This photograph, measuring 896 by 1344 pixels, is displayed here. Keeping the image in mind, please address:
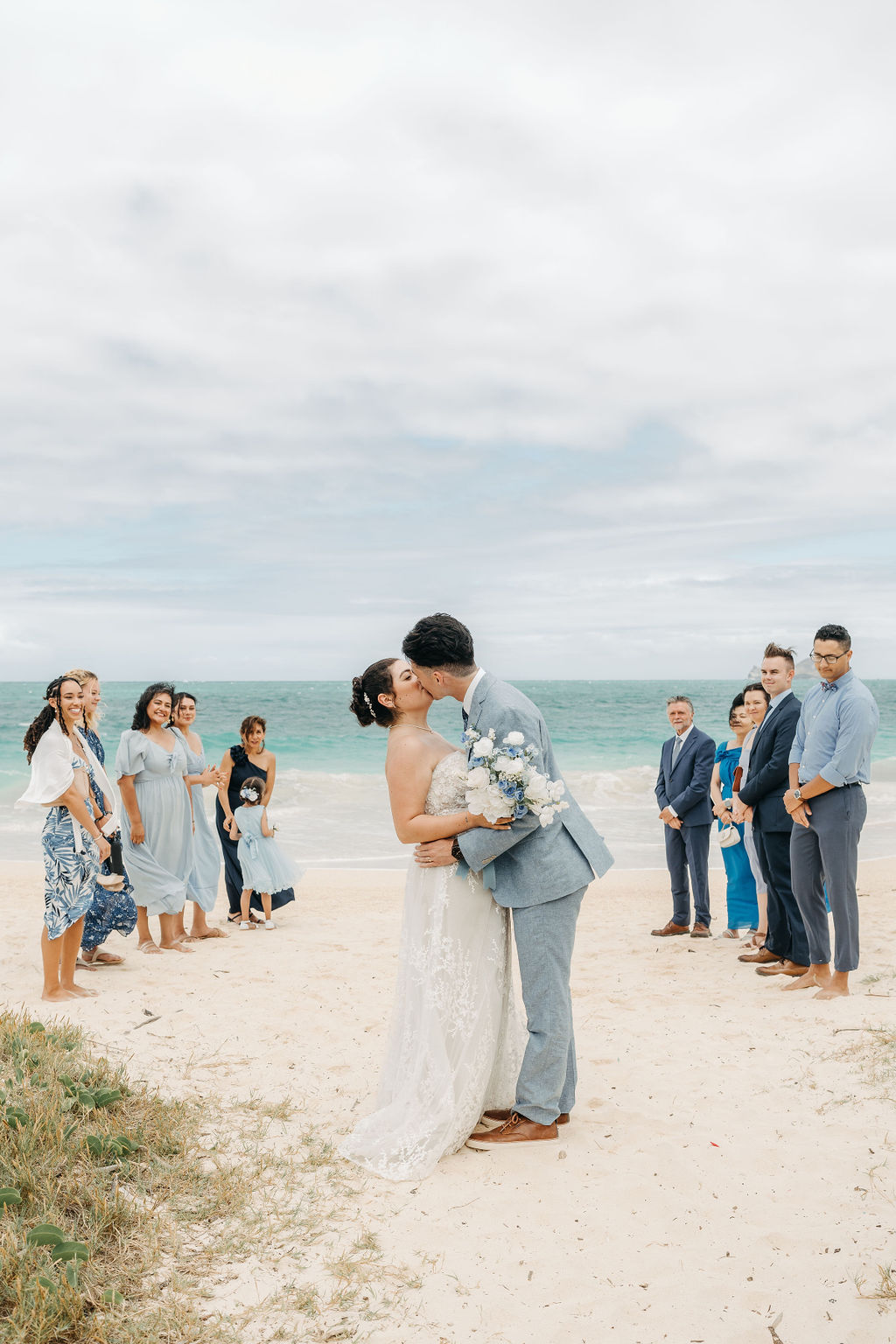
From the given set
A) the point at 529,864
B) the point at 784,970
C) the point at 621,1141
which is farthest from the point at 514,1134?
the point at 784,970

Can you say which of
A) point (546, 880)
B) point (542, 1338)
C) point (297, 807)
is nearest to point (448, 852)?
point (546, 880)

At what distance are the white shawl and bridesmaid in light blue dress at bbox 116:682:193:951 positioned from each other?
4.75 feet

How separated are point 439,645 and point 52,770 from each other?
3415 millimetres

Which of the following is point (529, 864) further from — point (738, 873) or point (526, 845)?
point (738, 873)

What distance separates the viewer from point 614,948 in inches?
316

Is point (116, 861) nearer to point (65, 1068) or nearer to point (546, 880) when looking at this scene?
point (65, 1068)

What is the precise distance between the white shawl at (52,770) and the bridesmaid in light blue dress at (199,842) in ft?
6.34

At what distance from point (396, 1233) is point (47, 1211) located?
1.21 metres

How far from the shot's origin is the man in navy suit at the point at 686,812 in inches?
316

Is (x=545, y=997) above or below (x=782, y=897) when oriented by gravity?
above

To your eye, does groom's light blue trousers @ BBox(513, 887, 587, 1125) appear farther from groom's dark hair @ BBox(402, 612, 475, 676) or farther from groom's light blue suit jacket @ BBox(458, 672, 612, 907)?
groom's dark hair @ BBox(402, 612, 475, 676)

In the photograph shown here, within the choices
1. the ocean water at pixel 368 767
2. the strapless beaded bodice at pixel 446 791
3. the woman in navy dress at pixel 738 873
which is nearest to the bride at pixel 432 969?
the strapless beaded bodice at pixel 446 791

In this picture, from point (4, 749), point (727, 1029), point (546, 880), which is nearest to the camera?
point (546, 880)

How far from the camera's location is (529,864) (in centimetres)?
391
